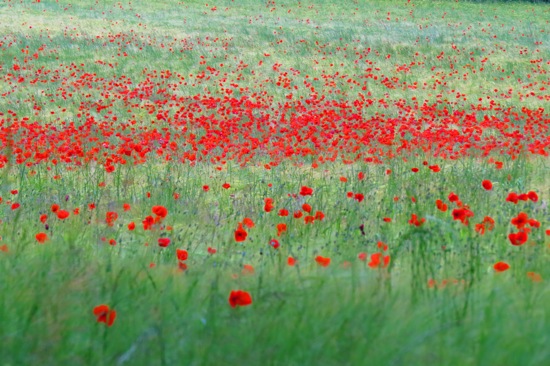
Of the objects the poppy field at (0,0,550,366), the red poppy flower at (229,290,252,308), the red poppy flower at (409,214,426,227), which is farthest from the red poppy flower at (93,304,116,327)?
the red poppy flower at (409,214,426,227)

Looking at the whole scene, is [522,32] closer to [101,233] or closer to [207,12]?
[207,12]

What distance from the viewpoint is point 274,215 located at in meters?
5.45

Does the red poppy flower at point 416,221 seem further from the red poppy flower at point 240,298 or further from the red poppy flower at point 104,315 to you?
the red poppy flower at point 104,315

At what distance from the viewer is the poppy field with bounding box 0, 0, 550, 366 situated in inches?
88.0

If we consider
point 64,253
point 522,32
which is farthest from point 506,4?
point 64,253

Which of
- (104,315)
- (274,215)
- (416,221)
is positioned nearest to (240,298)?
(104,315)

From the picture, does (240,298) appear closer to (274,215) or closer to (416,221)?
(416,221)

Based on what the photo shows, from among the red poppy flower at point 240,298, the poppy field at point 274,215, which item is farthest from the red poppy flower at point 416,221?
the red poppy flower at point 240,298

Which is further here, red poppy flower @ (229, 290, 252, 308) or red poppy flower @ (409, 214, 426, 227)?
red poppy flower @ (409, 214, 426, 227)

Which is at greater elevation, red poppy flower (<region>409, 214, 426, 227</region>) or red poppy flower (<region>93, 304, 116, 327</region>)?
red poppy flower (<region>409, 214, 426, 227</region>)

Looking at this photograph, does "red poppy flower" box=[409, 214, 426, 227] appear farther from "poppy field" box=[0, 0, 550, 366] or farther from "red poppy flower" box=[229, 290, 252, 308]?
"red poppy flower" box=[229, 290, 252, 308]

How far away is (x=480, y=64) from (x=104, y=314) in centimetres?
1680

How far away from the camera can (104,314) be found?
7.01 feet

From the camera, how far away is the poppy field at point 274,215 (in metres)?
2.23
